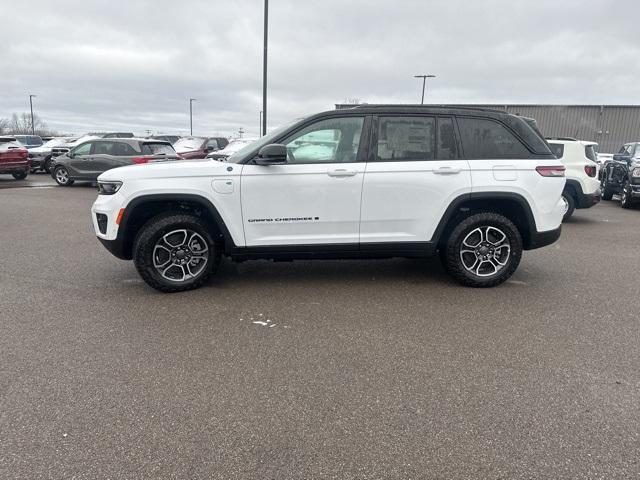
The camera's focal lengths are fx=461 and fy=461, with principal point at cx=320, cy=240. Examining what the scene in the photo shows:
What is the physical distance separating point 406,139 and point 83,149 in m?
13.3

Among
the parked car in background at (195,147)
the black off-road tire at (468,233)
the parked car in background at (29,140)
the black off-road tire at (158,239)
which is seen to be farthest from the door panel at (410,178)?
the parked car in background at (29,140)

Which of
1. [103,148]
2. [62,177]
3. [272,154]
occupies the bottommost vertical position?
[62,177]

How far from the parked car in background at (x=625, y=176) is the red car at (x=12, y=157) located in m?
19.4

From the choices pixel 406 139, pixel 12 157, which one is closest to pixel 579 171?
pixel 406 139

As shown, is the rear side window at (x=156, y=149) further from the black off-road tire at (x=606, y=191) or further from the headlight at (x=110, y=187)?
the black off-road tire at (x=606, y=191)

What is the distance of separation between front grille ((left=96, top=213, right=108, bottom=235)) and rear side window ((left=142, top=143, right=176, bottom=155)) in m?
10.0

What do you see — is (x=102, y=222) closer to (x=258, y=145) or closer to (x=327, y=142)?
(x=258, y=145)

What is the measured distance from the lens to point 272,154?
4312 mm

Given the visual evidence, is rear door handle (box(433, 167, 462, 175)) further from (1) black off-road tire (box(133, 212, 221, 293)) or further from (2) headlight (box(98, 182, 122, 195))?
(2) headlight (box(98, 182, 122, 195))

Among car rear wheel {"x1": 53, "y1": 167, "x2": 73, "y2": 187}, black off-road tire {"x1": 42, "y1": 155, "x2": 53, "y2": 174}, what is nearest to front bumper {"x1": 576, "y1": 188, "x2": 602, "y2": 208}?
car rear wheel {"x1": 53, "y1": 167, "x2": 73, "y2": 187}

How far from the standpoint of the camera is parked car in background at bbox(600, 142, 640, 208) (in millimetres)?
11570

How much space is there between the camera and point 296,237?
4676 millimetres

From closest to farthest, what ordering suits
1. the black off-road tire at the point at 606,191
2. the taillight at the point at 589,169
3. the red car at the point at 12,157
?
1. the taillight at the point at 589,169
2. the black off-road tire at the point at 606,191
3. the red car at the point at 12,157

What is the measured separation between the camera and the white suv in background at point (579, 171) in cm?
927
